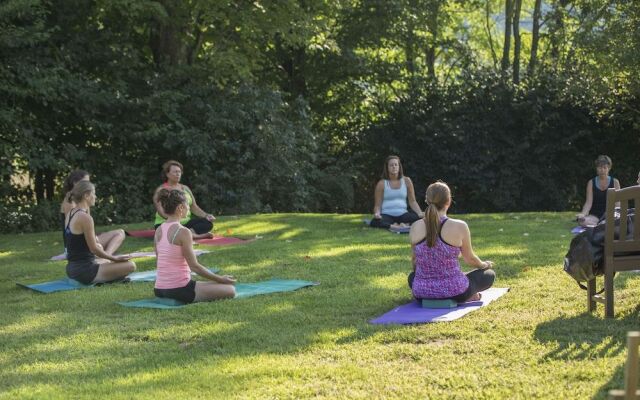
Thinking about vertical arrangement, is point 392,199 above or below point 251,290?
above

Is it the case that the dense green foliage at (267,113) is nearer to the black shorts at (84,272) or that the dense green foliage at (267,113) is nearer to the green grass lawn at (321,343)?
the black shorts at (84,272)

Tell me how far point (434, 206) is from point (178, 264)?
2441 millimetres

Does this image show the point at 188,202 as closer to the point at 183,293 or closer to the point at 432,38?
the point at 183,293

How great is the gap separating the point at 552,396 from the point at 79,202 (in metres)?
6.09

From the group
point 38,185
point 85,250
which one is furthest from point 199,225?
point 38,185

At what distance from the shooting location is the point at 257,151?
63.9 ft

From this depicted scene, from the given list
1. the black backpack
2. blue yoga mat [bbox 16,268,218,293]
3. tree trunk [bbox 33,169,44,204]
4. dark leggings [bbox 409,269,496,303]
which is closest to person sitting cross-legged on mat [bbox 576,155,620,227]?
dark leggings [bbox 409,269,496,303]

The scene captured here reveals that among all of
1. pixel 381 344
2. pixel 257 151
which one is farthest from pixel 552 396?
pixel 257 151

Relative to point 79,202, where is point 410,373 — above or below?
below

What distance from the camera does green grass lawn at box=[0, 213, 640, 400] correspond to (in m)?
4.75

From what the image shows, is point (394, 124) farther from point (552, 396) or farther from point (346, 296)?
point (552, 396)

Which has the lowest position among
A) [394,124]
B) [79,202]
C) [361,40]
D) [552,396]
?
[552,396]

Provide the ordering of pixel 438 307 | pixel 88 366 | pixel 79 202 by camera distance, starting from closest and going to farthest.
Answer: pixel 88 366
pixel 438 307
pixel 79 202

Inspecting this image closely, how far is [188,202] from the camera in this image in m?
11.7
